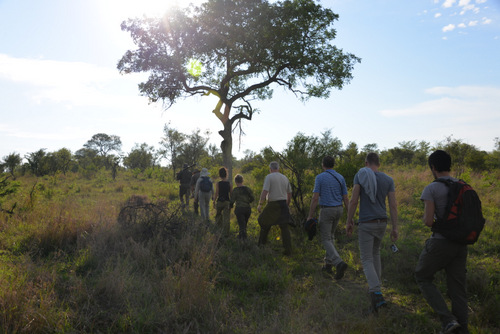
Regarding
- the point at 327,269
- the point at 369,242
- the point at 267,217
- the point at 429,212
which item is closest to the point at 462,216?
the point at 429,212

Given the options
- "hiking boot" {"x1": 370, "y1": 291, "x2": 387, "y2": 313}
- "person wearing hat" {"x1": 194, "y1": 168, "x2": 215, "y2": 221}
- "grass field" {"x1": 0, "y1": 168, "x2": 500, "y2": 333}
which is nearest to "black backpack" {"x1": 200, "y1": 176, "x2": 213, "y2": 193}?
"person wearing hat" {"x1": 194, "y1": 168, "x2": 215, "y2": 221}

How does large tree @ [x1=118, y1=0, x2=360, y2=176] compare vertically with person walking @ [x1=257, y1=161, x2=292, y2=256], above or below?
above

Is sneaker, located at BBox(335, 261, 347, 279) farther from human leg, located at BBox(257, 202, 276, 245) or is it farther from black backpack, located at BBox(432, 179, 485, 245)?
black backpack, located at BBox(432, 179, 485, 245)

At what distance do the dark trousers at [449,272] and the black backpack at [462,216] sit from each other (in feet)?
0.51

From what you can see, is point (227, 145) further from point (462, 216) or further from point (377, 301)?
point (462, 216)

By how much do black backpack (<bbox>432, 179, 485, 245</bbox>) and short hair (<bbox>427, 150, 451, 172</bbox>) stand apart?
257 millimetres

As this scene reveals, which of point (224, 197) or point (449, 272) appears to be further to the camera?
point (224, 197)

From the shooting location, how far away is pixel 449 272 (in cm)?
355

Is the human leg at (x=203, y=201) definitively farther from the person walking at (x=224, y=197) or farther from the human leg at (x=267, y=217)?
the human leg at (x=267, y=217)

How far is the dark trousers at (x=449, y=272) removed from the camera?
11.2 feet

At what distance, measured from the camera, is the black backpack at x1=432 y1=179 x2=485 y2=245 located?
327cm

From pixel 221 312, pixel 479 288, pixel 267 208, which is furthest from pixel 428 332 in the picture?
pixel 267 208

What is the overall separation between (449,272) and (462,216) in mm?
732

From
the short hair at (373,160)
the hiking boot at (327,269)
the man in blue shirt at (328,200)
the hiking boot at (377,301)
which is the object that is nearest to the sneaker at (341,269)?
the man in blue shirt at (328,200)
